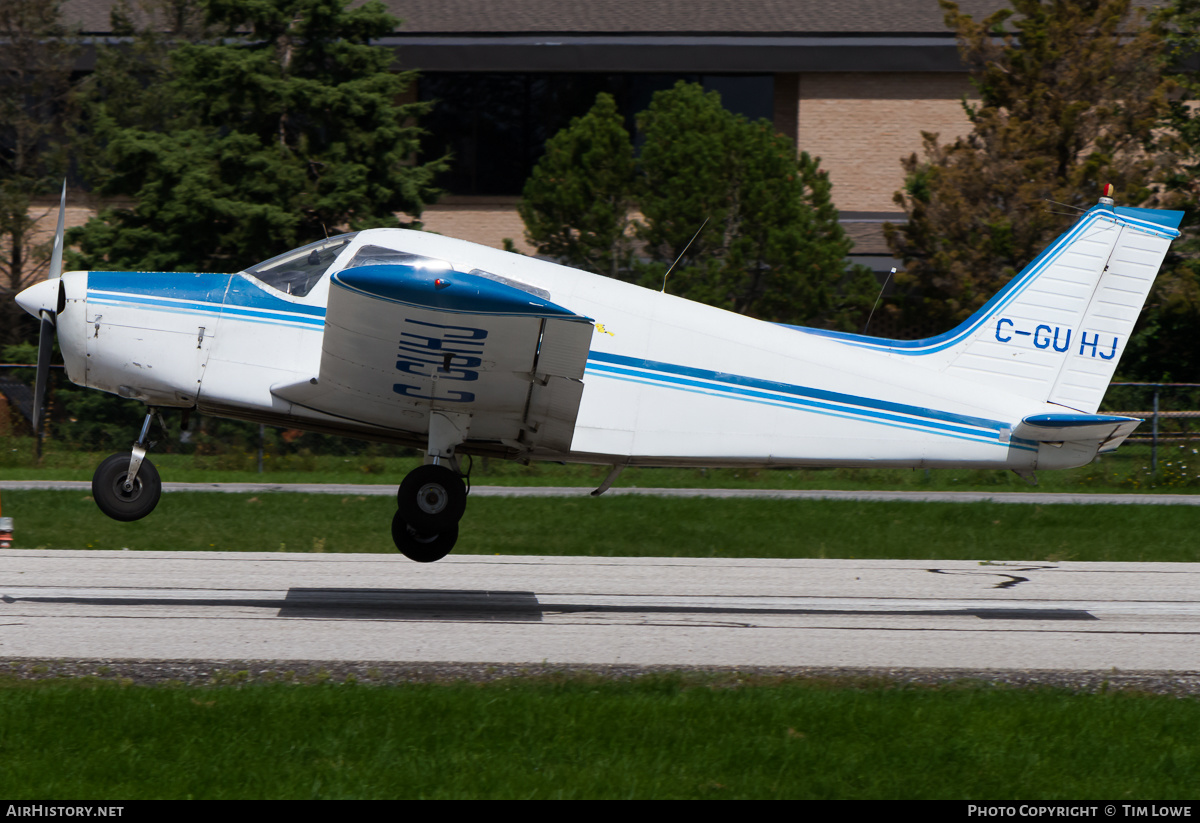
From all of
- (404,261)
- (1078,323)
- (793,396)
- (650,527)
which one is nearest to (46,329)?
(404,261)

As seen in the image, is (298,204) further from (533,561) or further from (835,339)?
(835,339)

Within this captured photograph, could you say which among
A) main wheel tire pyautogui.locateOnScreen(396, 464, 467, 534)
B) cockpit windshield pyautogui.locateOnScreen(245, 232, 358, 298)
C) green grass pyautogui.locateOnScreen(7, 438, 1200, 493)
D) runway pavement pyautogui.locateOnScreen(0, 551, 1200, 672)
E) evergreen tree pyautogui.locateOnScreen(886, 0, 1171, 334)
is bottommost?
green grass pyautogui.locateOnScreen(7, 438, 1200, 493)

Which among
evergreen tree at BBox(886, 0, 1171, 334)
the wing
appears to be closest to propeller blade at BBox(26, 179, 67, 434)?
the wing

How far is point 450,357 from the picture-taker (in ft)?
29.7

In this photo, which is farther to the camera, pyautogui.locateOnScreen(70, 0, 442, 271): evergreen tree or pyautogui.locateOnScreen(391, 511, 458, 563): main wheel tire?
pyautogui.locateOnScreen(70, 0, 442, 271): evergreen tree

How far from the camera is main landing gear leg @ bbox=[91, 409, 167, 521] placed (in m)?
9.18

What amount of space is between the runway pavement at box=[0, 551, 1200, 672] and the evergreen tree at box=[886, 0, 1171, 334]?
11.8 m

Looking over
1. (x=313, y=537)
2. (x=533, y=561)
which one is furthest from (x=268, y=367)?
(x=313, y=537)

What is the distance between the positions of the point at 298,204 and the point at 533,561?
14070 mm

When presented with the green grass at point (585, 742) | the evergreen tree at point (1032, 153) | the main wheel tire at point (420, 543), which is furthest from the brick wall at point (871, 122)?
the green grass at point (585, 742)

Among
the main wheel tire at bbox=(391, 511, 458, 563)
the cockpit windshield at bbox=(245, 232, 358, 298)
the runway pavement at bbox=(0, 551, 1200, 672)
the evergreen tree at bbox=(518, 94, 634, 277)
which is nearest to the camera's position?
the runway pavement at bbox=(0, 551, 1200, 672)

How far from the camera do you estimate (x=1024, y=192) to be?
76.7ft

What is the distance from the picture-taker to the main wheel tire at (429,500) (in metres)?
9.26

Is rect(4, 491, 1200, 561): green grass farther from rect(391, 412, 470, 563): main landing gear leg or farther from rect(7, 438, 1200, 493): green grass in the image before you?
rect(391, 412, 470, 563): main landing gear leg
